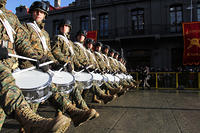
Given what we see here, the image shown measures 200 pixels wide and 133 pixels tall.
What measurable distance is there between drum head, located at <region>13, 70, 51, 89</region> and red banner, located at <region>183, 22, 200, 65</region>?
13.4m

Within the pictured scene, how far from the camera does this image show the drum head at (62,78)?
8.48 ft

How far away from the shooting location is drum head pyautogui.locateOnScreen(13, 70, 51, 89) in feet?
6.10

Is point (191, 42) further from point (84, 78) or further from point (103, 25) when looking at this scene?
point (84, 78)

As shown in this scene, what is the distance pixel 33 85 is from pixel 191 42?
13761 mm

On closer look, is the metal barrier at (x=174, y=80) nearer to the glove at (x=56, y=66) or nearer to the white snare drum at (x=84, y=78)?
the white snare drum at (x=84, y=78)

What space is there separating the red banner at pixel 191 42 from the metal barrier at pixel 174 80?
10.6ft

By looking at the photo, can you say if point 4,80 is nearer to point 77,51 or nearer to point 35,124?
point 35,124

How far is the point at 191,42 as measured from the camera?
43.5 ft

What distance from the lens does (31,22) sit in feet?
9.88

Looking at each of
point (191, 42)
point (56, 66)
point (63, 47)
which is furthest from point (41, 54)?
point (191, 42)

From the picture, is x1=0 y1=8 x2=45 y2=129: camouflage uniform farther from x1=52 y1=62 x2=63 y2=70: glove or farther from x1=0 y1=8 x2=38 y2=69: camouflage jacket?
x1=52 y1=62 x2=63 y2=70: glove

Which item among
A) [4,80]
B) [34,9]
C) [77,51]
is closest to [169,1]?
[77,51]

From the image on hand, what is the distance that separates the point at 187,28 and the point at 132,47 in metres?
5.40

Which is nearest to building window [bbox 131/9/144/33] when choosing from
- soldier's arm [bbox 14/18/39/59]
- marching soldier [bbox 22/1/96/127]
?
marching soldier [bbox 22/1/96/127]
